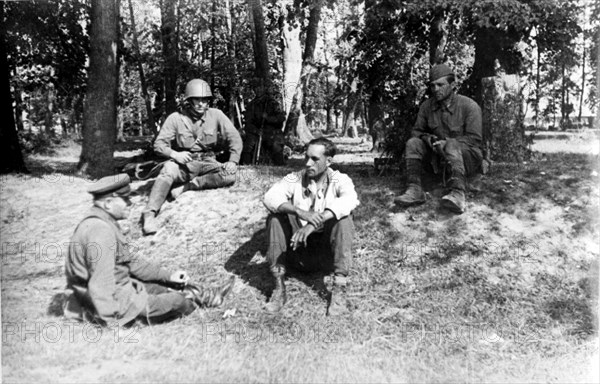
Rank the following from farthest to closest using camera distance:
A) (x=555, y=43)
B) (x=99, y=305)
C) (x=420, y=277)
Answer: (x=555, y=43), (x=420, y=277), (x=99, y=305)

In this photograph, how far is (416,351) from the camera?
4617mm

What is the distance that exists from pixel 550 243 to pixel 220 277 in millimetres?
3781

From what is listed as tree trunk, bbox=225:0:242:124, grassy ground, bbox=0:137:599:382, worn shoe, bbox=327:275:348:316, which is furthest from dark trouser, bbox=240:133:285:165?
worn shoe, bbox=327:275:348:316

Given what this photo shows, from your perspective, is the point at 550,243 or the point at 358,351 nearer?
the point at 358,351

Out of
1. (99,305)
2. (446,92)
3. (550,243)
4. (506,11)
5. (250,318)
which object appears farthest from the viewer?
(506,11)

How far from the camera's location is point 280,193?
545 cm

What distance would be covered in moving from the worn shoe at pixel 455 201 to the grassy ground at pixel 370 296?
4.6 inches

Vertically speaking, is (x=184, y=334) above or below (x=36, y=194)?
below

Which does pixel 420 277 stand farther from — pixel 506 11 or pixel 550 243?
pixel 506 11

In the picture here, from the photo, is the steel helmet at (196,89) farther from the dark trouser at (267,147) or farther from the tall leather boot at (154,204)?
the dark trouser at (267,147)

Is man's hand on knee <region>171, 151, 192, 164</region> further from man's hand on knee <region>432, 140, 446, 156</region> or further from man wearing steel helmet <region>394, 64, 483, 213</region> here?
man's hand on knee <region>432, 140, 446, 156</region>

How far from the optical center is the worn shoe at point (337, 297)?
5137mm

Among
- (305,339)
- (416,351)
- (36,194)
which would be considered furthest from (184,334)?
(36,194)

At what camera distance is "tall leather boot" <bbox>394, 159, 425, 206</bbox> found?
22.1 ft
